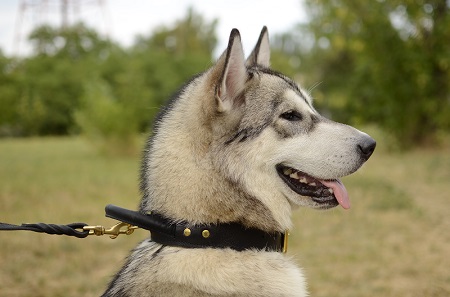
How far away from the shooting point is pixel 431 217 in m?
7.71

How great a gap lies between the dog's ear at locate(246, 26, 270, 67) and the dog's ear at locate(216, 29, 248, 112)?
544 millimetres

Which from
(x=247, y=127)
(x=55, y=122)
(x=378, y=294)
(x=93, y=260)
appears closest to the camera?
(x=247, y=127)

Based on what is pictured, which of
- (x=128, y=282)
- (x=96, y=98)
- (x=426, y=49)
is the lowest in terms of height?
(x=128, y=282)

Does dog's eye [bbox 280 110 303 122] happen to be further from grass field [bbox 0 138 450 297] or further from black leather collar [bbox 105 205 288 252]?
grass field [bbox 0 138 450 297]

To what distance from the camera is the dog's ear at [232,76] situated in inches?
97.1

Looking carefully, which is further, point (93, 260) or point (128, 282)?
point (93, 260)

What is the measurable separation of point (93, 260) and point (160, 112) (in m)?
3.71

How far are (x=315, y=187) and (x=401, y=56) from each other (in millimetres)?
13284

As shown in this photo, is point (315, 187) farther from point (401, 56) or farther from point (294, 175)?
point (401, 56)

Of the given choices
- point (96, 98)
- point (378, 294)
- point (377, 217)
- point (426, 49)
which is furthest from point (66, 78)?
point (378, 294)

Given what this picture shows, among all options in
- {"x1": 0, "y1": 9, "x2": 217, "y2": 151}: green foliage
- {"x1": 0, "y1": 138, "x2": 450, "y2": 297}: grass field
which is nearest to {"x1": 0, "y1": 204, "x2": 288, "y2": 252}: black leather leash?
{"x1": 0, "y1": 138, "x2": 450, "y2": 297}: grass field

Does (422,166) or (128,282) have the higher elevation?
(422,166)

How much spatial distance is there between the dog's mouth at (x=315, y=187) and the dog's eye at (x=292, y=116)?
0.25 m

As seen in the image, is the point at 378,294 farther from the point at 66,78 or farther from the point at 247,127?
the point at 66,78
